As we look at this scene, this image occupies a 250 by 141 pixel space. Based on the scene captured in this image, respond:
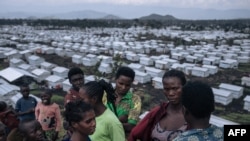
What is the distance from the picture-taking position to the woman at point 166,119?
11.8 feet

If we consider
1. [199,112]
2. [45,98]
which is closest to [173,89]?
[199,112]

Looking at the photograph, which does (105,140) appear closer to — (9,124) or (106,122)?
(106,122)

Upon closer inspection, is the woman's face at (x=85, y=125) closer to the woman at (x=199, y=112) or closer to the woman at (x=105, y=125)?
the woman at (x=105, y=125)

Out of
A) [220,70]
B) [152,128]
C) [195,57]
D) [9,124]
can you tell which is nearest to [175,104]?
[152,128]

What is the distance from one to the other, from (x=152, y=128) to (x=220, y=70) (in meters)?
27.0

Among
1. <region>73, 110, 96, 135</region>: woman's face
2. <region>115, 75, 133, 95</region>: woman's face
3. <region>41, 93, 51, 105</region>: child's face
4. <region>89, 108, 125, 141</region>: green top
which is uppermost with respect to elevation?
<region>115, 75, 133, 95</region>: woman's face

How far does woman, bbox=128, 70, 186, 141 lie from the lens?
359cm

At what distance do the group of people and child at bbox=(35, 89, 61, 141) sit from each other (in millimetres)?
1238

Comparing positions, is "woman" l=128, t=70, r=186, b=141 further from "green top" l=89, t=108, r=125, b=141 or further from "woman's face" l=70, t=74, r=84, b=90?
"woman's face" l=70, t=74, r=84, b=90

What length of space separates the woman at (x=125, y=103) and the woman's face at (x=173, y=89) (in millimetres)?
778

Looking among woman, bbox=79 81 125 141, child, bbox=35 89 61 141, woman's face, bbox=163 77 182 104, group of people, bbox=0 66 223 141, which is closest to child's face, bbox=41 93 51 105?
child, bbox=35 89 61 141

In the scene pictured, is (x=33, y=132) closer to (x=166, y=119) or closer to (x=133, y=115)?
(x=133, y=115)

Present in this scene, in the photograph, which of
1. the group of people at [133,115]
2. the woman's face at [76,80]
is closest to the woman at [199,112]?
the group of people at [133,115]

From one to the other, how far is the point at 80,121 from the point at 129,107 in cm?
126
